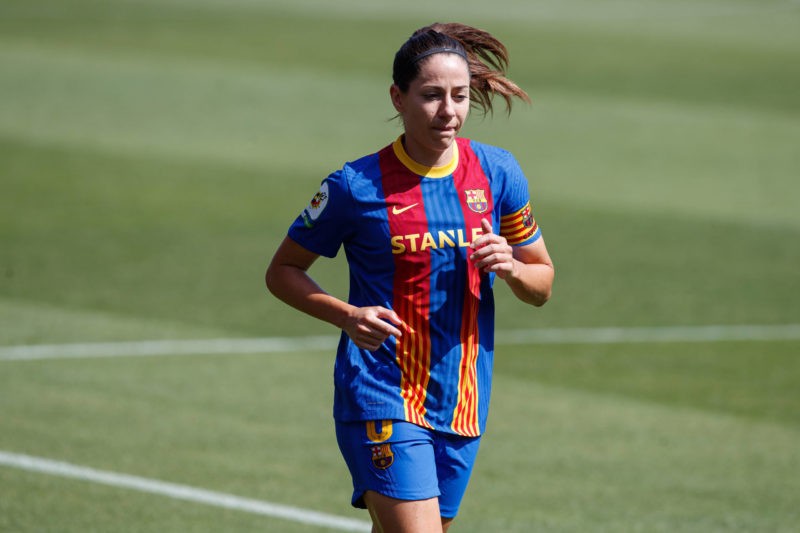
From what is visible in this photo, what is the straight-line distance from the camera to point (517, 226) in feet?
18.3

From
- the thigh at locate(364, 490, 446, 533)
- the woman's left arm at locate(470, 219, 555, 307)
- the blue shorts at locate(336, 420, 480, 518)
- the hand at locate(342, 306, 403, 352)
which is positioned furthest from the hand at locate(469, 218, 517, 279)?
the thigh at locate(364, 490, 446, 533)

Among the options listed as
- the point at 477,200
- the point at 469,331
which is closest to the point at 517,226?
the point at 477,200

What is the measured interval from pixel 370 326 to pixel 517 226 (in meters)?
0.85

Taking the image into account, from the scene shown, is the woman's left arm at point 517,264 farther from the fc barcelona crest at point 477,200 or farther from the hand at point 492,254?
the fc barcelona crest at point 477,200

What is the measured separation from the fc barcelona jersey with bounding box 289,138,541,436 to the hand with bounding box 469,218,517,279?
9.3 inches

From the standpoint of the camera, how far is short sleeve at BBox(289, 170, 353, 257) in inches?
210

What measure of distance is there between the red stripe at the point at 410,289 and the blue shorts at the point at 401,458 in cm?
8

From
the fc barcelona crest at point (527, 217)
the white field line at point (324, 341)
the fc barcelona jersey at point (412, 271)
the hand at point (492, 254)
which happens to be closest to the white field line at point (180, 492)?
the white field line at point (324, 341)

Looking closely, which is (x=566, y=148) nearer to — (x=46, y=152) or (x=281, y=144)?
(x=281, y=144)

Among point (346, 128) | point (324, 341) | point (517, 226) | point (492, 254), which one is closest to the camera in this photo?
point (492, 254)

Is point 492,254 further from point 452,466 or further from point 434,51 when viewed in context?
point 452,466

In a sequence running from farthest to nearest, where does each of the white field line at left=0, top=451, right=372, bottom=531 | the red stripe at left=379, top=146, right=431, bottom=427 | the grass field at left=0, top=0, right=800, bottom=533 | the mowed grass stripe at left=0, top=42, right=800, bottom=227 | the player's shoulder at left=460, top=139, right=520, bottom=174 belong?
the mowed grass stripe at left=0, top=42, right=800, bottom=227, the grass field at left=0, top=0, right=800, bottom=533, the white field line at left=0, top=451, right=372, bottom=531, the player's shoulder at left=460, top=139, right=520, bottom=174, the red stripe at left=379, top=146, right=431, bottom=427

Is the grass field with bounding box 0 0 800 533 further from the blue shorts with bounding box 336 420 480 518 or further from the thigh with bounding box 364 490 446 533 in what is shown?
the thigh with bounding box 364 490 446 533

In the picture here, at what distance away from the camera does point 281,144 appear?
20.8 metres
